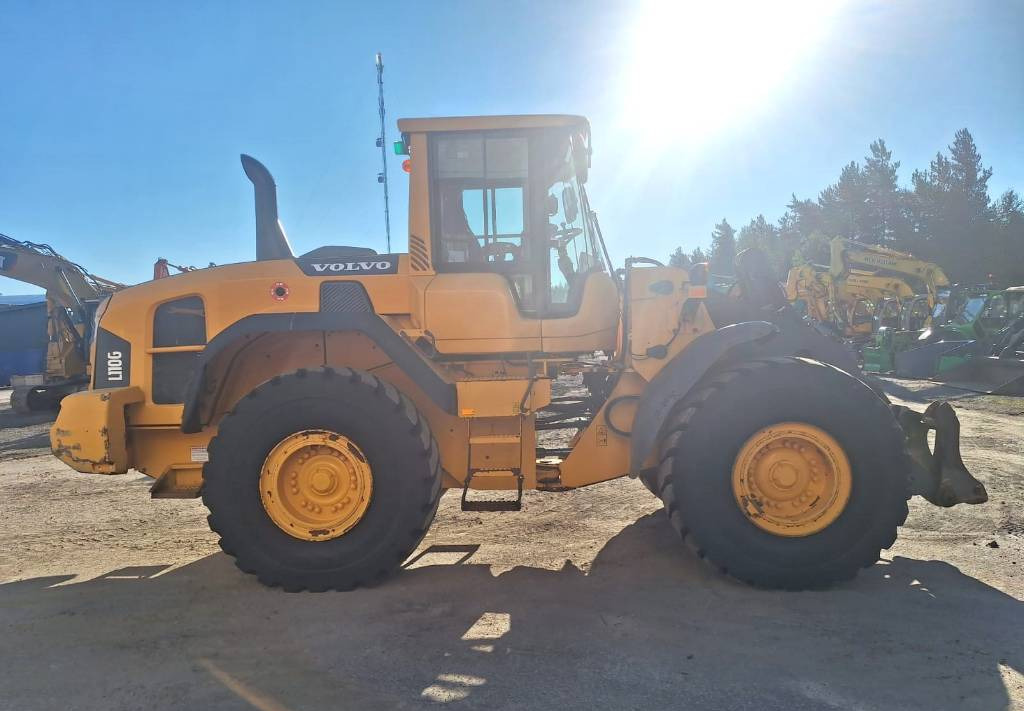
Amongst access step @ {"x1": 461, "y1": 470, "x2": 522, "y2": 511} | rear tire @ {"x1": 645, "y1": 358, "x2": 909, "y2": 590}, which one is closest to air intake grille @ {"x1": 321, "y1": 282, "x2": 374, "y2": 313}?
access step @ {"x1": 461, "y1": 470, "x2": 522, "y2": 511}

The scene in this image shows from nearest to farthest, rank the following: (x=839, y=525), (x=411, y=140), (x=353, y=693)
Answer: (x=353, y=693), (x=839, y=525), (x=411, y=140)

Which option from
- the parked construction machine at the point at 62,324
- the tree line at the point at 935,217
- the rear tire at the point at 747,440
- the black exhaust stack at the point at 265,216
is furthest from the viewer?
the tree line at the point at 935,217

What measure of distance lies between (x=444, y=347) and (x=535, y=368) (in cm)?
62

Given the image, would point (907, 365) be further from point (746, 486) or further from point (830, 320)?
point (746, 486)

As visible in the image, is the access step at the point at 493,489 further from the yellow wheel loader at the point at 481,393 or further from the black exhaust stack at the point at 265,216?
the black exhaust stack at the point at 265,216

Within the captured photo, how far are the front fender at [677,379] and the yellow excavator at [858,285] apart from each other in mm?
16779

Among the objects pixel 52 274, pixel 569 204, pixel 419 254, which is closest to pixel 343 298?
pixel 419 254

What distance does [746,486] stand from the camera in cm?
359

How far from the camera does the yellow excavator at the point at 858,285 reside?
1891 centimetres

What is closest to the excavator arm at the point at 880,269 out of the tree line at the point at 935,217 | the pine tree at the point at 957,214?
the tree line at the point at 935,217

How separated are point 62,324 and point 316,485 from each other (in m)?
14.4

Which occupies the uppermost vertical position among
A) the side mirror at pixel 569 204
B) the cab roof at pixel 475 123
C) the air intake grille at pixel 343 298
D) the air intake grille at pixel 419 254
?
the cab roof at pixel 475 123

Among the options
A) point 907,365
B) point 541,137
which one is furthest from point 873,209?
point 541,137

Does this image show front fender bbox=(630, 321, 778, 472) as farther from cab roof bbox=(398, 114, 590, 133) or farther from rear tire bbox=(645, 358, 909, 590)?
cab roof bbox=(398, 114, 590, 133)
